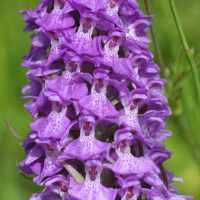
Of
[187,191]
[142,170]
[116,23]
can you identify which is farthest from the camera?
[187,191]

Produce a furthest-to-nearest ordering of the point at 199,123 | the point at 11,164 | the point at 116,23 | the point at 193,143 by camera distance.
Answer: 1. the point at 11,164
2. the point at 193,143
3. the point at 199,123
4. the point at 116,23

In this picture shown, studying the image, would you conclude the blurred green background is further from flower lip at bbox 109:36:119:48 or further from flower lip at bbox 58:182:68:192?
flower lip at bbox 58:182:68:192

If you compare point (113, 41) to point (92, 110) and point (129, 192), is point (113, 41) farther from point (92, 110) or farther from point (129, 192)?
point (129, 192)

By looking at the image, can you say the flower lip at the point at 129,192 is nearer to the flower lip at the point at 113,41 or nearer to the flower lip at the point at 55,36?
the flower lip at the point at 113,41

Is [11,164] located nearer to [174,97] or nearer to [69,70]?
[174,97]

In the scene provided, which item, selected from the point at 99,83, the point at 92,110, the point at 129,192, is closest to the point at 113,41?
the point at 99,83

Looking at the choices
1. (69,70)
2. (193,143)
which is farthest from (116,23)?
(193,143)

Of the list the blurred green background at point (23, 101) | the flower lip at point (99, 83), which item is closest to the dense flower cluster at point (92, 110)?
the flower lip at point (99, 83)

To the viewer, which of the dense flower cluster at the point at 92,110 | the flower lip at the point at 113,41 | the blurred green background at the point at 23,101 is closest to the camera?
the dense flower cluster at the point at 92,110
